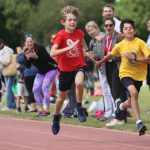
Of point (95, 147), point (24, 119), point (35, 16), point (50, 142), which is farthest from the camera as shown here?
point (35, 16)

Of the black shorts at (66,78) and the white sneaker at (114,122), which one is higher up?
the black shorts at (66,78)

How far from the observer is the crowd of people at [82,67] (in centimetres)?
1241

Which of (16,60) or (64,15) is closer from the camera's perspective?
(64,15)

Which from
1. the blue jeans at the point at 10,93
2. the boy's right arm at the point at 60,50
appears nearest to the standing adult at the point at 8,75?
the blue jeans at the point at 10,93

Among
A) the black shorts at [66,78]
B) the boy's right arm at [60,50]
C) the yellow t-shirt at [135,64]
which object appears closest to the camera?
the boy's right arm at [60,50]

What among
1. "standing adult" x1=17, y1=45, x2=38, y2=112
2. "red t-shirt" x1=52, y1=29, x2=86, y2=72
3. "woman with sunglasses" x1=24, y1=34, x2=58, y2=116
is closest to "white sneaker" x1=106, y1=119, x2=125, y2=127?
"red t-shirt" x1=52, y1=29, x2=86, y2=72

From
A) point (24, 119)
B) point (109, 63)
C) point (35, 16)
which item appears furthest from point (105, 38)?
point (35, 16)

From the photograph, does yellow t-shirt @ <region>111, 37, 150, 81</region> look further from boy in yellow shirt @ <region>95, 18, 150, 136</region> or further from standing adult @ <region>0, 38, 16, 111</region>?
standing adult @ <region>0, 38, 16, 111</region>

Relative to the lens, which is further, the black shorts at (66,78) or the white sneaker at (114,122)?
the white sneaker at (114,122)

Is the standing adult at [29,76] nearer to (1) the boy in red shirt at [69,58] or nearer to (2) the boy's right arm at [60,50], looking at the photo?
(1) the boy in red shirt at [69,58]

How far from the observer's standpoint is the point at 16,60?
63.2ft

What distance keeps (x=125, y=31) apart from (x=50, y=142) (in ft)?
7.55

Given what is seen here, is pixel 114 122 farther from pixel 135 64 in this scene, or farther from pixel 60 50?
pixel 60 50

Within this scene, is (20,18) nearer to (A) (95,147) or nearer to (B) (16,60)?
(B) (16,60)
